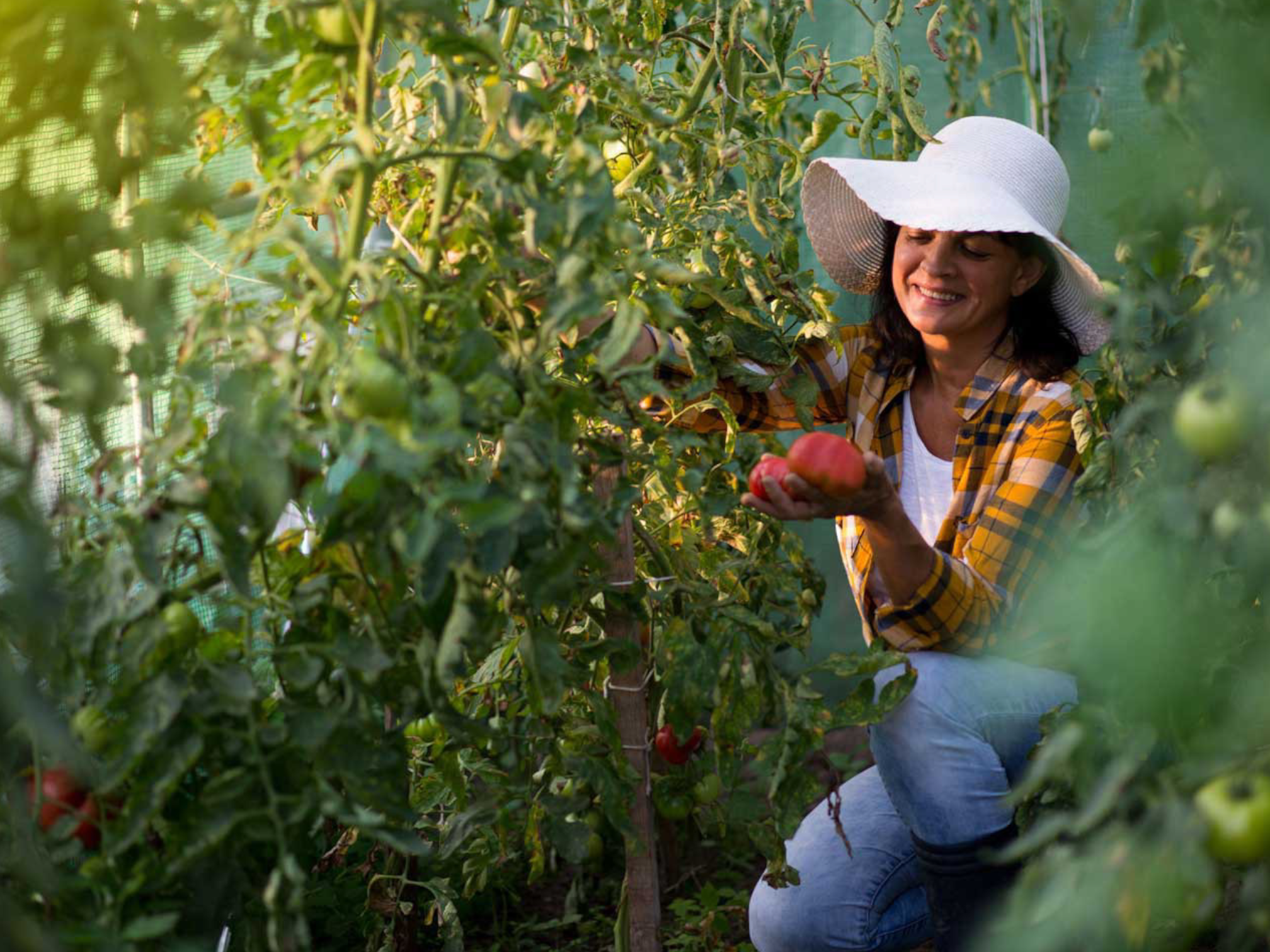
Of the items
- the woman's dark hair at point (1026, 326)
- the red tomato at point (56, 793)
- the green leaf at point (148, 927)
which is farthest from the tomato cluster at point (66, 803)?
the woman's dark hair at point (1026, 326)

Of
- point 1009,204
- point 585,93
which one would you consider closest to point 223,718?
point 585,93

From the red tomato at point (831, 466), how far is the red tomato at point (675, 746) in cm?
61

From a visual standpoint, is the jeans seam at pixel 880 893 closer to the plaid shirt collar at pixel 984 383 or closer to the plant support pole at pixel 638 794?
the plant support pole at pixel 638 794

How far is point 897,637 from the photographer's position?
5.29ft

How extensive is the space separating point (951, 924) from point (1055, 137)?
1737 millimetres

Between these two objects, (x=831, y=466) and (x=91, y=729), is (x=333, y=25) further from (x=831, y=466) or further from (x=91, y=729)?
(x=831, y=466)

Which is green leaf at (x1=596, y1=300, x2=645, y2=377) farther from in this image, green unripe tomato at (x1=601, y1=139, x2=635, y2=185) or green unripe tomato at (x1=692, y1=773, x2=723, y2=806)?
green unripe tomato at (x1=692, y1=773, x2=723, y2=806)

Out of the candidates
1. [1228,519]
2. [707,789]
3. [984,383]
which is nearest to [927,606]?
[984,383]

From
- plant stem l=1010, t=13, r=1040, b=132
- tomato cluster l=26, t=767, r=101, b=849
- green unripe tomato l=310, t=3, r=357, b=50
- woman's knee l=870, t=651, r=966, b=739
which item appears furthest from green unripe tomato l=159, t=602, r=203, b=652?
plant stem l=1010, t=13, r=1040, b=132

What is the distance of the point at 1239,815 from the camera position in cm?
70

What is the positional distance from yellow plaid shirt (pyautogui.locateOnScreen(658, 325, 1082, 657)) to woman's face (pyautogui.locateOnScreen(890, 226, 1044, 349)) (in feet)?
0.24

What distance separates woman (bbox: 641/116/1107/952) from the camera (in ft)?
4.98

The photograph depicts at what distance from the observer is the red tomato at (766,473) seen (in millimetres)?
1366

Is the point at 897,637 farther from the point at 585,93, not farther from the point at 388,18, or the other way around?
the point at 388,18
